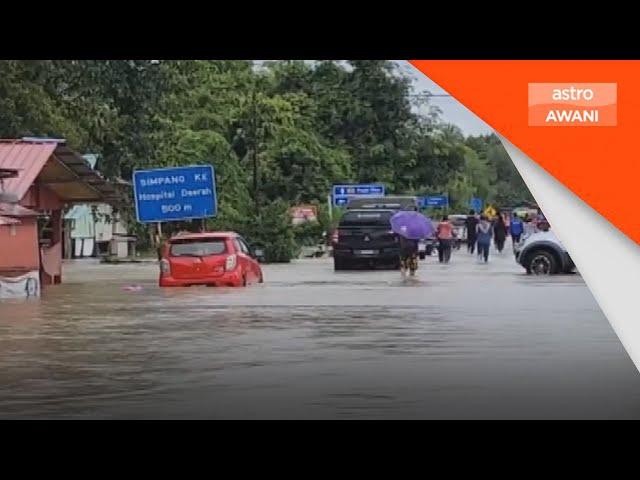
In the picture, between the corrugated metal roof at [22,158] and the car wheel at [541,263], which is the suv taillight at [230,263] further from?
the car wheel at [541,263]

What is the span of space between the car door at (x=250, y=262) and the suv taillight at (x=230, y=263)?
0.09 m

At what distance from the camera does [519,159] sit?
1080 cm

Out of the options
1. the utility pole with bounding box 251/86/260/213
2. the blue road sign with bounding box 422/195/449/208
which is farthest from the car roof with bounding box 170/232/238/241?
the blue road sign with bounding box 422/195/449/208

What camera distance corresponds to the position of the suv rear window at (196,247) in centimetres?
1212

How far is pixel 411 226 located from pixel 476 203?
0.58m

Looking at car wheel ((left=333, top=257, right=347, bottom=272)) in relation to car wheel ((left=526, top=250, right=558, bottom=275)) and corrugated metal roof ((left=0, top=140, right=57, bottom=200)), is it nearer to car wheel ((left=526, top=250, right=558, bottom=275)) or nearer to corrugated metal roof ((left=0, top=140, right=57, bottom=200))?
car wheel ((left=526, top=250, right=558, bottom=275))

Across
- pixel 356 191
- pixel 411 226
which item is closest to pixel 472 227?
pixel 411 226

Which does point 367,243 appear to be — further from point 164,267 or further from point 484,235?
point 164,267

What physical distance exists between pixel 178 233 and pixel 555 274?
3.11m

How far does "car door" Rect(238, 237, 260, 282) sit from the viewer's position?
12.1 metres

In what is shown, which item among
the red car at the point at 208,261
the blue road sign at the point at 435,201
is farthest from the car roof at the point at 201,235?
the blue road sign at the point at 435,201
